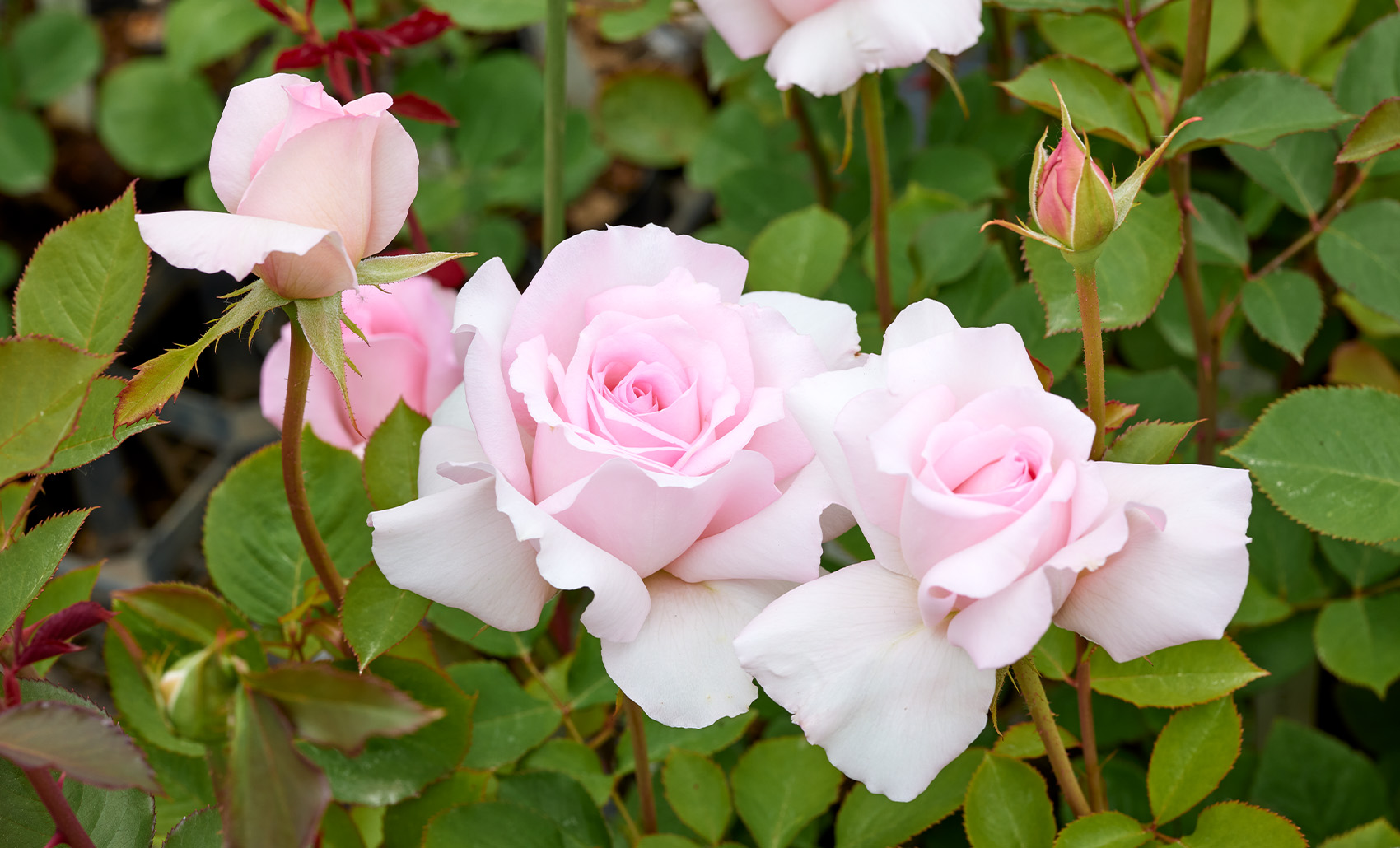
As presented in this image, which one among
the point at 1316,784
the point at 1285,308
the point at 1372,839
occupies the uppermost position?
the point at 1285,308

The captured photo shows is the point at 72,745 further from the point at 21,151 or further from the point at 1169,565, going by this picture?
the point at 21,151

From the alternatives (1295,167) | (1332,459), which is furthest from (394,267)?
(1295,167)

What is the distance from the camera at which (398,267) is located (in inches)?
13.9

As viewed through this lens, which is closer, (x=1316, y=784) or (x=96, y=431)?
(x=96, y=431)

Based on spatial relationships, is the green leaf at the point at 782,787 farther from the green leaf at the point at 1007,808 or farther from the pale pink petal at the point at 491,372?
the pale pink petal at the point at 491,372

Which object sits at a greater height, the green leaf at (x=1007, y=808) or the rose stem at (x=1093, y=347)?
the rose stem at (x=1093, y=347)

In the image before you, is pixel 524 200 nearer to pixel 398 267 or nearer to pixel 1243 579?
pixel 398 267

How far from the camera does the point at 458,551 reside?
0.33 metres

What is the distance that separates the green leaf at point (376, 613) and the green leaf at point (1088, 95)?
323 mm

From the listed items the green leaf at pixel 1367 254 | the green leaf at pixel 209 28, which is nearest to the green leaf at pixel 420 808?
the green leaf at pixel 1367 254

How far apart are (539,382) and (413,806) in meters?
0.21

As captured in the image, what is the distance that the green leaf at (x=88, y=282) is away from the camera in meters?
0.40

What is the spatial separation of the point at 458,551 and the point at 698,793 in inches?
7.4

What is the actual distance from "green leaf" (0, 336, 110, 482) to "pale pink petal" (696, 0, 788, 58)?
0.30m
